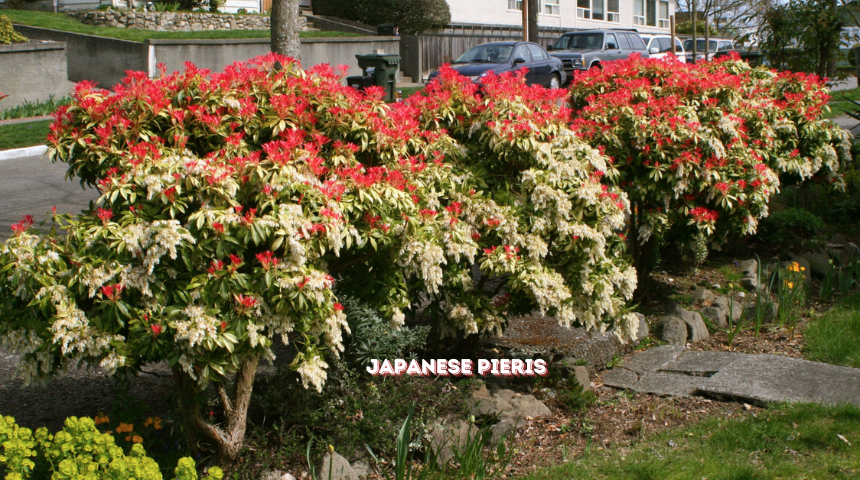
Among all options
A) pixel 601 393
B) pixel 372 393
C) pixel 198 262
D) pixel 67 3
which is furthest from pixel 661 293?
pixel 67 3

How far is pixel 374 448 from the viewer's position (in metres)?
4.03

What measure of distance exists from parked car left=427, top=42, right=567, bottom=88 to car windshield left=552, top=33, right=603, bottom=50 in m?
3.97

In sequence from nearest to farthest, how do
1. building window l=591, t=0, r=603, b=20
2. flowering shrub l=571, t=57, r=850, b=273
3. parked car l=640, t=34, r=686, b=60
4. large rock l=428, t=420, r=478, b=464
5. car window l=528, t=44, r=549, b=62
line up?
1. large rock l=428, t=420, r=478, b=464
2. flowering shrub l=571, t=57, r=850, b=273
3. car window l=528, t=44, r=549, b=62
4. parked car l=640, t=34, r=686, b=60
5. building window l=591, t=0, r=603, b=20

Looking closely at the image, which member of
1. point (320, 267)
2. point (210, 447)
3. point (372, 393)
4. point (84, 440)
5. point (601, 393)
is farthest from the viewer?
point (601, 393)

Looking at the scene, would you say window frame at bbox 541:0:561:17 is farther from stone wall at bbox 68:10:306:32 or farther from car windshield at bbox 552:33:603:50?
stone wall at bbox 68:10:306:32

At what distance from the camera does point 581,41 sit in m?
25.7

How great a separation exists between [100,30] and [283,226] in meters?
20.3

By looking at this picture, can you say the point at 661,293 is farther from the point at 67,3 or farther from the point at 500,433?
the point at 67,3

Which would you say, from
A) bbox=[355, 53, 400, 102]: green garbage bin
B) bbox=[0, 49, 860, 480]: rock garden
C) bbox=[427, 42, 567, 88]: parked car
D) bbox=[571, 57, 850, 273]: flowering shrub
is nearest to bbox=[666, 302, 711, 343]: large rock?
bbox=[0, 49, 860, 480]: rock garden

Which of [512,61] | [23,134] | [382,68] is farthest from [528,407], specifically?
[512,61]

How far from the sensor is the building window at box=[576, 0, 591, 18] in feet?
135

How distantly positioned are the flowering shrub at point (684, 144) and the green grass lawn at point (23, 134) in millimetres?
8967

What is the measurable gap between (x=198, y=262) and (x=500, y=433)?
1953 mm

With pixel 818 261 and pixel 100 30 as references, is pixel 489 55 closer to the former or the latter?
pixel 100 30
